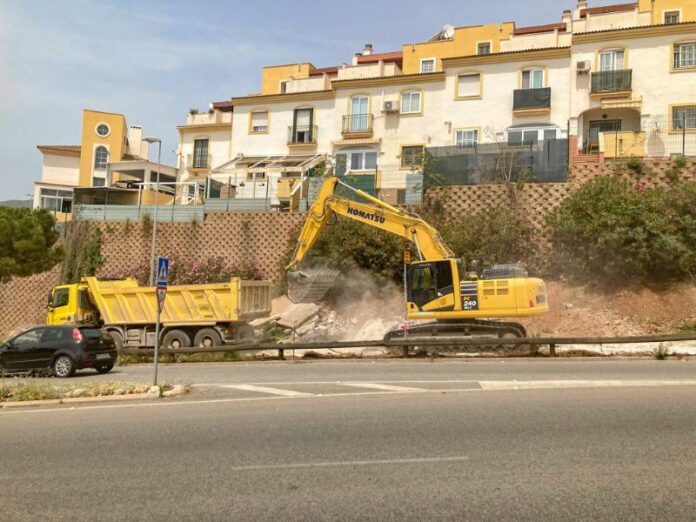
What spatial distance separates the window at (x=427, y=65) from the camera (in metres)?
41.6

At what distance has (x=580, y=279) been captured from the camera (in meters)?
24.5

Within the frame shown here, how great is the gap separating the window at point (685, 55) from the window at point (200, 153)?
2905 cm

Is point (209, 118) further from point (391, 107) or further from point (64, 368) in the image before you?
point (64, 368)

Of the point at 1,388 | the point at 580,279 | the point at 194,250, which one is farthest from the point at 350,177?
the point at 1,388

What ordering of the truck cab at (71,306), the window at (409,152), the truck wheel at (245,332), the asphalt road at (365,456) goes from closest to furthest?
the asphalt road at (365,456)
the truck wheel at (245,332)
the truck cab at (71,306)
the window at (409,152)

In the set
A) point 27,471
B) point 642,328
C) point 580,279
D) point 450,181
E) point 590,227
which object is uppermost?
point 450,181

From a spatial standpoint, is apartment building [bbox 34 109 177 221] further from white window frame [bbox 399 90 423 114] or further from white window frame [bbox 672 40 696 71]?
white window frame [bbox 672 40 696 71]

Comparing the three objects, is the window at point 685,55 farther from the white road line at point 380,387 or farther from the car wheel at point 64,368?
the car wheel at point 64,368

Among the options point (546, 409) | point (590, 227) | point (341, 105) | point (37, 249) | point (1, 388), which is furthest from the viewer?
point (341, 105)

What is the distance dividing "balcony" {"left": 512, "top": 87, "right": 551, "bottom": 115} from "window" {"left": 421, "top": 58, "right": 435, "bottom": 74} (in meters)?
7.82

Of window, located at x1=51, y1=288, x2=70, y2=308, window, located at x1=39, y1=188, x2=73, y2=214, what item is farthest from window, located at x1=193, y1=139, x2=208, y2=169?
window, located at x1=51, y1=288, x2=70, y2=308

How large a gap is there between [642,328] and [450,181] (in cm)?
1040

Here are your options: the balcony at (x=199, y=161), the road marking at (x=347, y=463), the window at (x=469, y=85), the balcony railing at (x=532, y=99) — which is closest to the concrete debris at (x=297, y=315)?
the road marking at (x=347, y=463)

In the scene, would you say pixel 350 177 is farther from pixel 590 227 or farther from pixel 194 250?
pixel 590 227
